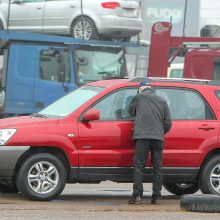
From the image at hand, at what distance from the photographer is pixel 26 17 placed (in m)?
20.4

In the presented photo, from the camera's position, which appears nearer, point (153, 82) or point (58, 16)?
point (153, 82)

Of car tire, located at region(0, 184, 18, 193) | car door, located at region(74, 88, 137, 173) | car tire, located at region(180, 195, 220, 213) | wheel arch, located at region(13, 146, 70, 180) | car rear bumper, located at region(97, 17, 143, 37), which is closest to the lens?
car tire, located at region(180, 195, 220, 213)

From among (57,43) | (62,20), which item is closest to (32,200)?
(57,43)

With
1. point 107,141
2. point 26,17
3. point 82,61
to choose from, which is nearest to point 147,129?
point 107,141

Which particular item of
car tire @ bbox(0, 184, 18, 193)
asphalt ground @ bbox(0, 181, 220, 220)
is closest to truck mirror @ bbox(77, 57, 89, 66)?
asphalt ground @ bbox(0, 181, 220, 220)

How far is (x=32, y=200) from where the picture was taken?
36.9ft

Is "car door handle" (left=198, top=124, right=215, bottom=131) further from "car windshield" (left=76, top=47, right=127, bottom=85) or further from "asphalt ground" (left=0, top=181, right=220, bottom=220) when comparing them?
"car windshield" (left=76, top=47, right=127, bottom=85)

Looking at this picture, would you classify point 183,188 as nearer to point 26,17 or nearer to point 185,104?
point 185,104

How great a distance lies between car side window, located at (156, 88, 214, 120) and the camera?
11859mm

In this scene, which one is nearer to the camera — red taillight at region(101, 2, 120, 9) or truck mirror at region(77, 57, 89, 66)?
truck mirror at region(77, 57, 89, 66)

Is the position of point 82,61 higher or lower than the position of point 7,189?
higher

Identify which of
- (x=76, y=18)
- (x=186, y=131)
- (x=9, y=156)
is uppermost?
(x=76, y=18)

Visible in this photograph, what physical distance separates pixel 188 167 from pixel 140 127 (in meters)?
1.02

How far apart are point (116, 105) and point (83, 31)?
29.0ft
